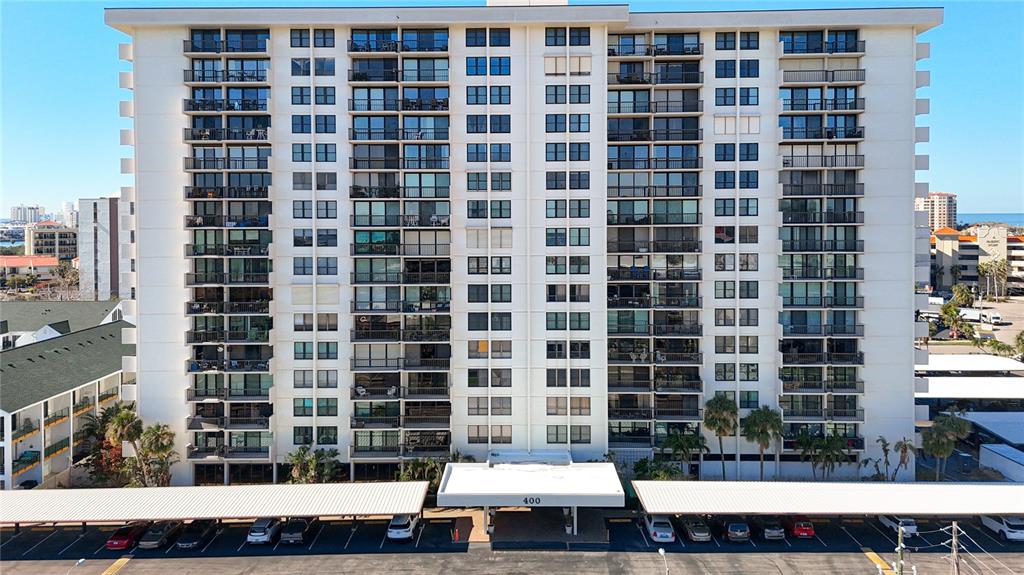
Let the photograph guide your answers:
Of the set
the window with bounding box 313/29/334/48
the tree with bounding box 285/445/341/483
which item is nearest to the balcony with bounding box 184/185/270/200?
the window with bounding box 313/29/334/48

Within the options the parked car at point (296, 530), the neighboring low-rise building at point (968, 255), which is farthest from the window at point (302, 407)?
the neighboring low-rise building at point (968, 255)

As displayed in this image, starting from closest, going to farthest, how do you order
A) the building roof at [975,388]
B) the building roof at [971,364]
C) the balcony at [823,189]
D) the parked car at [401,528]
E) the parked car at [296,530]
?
the parked car at [296,530] < the parked car at [401,528] < the balcony at [823,189] < the building roof at [975,388] < the building roof at [971,364]

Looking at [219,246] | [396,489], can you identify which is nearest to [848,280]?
[396,489]

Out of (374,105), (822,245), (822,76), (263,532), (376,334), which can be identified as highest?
(822,76)

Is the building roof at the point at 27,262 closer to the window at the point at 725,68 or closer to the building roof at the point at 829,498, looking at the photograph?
the window at the point at 725,68

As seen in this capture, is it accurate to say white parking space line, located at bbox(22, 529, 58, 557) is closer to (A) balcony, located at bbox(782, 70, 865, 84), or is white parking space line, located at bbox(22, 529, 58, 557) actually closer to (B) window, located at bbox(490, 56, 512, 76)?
(B) window, located at bbox(490, 56, 512, 76)

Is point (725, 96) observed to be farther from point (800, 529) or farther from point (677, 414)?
point (800, 529)

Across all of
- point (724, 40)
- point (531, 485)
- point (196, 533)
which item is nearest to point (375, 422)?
point (196, 533)
